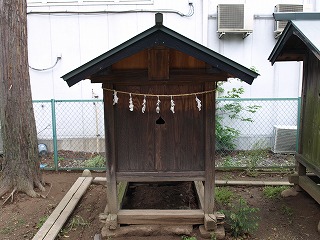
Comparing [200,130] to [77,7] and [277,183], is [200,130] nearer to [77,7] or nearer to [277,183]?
[277,183]

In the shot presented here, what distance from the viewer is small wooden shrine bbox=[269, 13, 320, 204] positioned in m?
3.91

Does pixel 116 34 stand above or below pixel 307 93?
above

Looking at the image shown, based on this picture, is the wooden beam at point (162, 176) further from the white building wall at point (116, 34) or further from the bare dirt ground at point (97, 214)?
the white building wall at point (116, 34)

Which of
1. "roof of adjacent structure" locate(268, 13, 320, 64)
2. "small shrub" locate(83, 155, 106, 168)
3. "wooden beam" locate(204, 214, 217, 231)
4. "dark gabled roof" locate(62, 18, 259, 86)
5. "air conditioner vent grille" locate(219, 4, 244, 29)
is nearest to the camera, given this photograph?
"dark gabled roof" locate(62, 18, 259, 86)

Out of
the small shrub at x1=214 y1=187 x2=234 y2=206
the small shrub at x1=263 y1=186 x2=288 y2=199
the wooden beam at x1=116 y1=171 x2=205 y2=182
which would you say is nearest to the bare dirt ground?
the small shrub at x1=263 y1=186 x2=288 y2=199

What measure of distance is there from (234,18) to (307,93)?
3097mm

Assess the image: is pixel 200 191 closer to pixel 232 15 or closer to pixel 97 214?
pixel 97 214

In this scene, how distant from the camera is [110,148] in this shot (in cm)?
361

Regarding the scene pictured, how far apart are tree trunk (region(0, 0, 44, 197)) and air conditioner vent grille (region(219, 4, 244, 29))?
4283 millimetres

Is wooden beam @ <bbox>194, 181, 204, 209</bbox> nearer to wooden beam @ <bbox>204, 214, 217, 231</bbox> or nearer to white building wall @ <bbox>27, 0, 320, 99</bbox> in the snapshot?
wooden beam @ <bbox>204, 214, 217, 231</bbox>

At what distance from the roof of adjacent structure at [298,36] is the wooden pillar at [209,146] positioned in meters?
1.18

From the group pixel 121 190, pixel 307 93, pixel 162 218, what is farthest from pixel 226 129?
pixel 162 218

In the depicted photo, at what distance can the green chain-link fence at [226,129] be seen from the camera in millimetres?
7309

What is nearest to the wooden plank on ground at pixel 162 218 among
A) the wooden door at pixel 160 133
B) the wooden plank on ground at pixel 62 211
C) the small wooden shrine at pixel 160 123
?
the small wooden shrine at pixel 160 123
